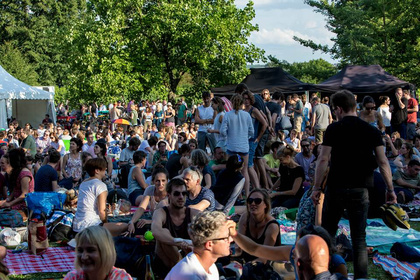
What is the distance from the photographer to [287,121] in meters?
15.5

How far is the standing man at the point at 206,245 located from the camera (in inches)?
149

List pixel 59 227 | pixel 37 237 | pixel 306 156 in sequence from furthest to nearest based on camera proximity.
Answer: pixel 306 156 < pixel 59 227 < pixel 37 237

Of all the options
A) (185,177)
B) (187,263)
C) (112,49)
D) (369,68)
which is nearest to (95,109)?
(112,49)

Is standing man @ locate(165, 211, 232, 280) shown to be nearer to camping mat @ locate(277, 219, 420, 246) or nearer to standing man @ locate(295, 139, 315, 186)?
camping mat @ locate(277, 219, 420, 246)

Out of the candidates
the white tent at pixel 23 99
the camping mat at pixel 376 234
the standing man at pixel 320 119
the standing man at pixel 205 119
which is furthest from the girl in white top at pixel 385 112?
the white tent at pixel 23 99

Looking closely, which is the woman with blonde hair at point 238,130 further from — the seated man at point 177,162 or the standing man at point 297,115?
the standing man at point 297,115

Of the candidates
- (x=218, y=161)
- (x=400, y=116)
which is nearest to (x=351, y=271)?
(x=218, y=161)

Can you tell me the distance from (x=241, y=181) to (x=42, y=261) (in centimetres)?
324

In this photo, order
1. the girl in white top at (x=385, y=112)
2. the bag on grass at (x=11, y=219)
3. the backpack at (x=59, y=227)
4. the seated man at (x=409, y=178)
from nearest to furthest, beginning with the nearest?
the backpack at (x=59, y=227) < the bag on grass at (x=11, y=219) < the seated man at (x=409, y=178) < the girl in white top at (x=385, y=112)

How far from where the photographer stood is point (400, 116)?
14.2 m

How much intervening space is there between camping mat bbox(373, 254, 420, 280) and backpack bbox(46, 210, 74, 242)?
417cm

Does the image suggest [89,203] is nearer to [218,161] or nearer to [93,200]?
[93,200]

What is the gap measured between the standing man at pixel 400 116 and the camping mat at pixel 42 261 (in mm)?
9677

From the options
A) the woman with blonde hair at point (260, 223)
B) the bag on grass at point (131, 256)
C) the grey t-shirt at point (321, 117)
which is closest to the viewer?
the woman with blonde hair at point (260, 223)
